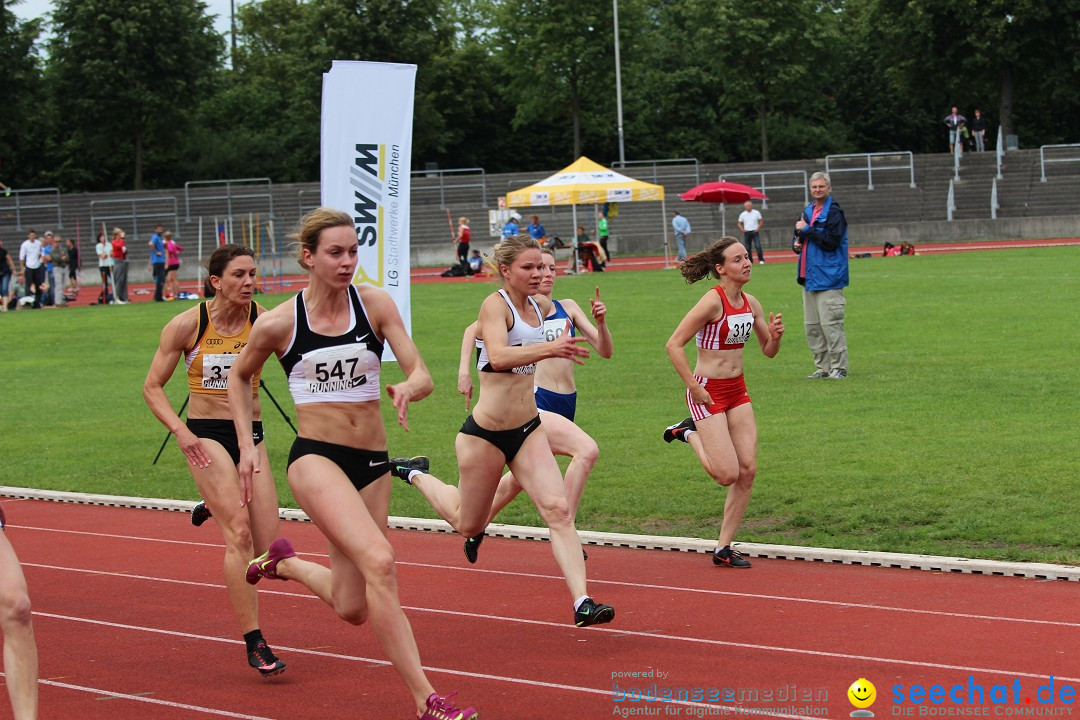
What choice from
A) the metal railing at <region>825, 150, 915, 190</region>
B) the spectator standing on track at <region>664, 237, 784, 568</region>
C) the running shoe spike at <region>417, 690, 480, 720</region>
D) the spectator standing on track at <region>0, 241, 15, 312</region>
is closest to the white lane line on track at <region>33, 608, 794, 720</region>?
the running shoe spike at <region>417, 690, 480, 720</region>

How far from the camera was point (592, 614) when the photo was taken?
21.2 feet

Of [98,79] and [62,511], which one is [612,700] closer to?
[62,511]

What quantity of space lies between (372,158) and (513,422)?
17.8ft

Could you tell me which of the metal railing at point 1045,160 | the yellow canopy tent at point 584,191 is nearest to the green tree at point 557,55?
the metal railing at point 1045,160

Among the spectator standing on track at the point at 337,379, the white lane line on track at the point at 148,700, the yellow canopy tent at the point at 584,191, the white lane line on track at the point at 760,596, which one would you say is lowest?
the white lane line on track at the point at 760,596

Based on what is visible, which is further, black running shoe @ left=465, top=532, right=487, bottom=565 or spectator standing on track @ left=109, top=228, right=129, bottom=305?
spectator standing on track @ left=109, top=228, right=129, bottom=305

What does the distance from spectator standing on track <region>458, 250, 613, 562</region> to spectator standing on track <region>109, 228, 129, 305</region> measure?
92.6ft

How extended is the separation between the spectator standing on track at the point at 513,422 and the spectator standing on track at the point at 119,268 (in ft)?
96.7

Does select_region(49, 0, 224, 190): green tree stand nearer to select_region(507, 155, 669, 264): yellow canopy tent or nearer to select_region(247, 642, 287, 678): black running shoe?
select_region(507, 155, 669, 264): yellow canopy tent

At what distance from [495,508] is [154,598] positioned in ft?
6.92

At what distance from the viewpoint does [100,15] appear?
5775 cm

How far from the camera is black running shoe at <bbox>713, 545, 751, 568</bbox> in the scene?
336 inches

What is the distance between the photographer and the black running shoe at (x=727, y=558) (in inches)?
336

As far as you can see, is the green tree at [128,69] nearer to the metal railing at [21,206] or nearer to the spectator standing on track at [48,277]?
the metal railing at [21,206]
